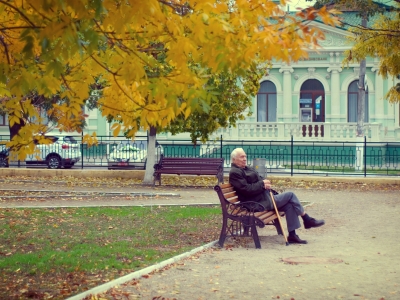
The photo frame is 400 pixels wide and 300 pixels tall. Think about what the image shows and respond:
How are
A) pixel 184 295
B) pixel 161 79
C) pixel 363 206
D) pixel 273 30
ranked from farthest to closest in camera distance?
pixel 363 206, pixel 184 295, pixel 161 79, pixel 273 30

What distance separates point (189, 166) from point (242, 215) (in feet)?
35.4

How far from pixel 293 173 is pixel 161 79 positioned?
18.9m

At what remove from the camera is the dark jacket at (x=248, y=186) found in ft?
36.8

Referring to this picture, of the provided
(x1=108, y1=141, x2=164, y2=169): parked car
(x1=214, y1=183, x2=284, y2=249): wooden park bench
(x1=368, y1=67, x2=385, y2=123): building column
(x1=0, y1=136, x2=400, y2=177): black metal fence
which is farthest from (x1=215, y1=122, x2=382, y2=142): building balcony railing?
(x1=214, y1=183, x2=284, y2=249): wooden park bench

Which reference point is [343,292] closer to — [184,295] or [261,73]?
[184,295]

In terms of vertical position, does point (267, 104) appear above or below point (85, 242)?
above

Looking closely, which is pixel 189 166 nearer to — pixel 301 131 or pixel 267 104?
pixel 301 131

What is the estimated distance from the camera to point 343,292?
777 centimetres

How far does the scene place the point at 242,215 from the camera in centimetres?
1095

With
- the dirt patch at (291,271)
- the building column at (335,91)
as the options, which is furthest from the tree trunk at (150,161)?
the building column at (335,91)

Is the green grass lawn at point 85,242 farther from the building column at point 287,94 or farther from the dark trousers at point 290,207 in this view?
the building column at point 287,94

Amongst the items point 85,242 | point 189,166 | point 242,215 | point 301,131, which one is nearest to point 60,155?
point 189,166

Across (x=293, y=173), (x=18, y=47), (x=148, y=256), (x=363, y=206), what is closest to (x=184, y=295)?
(x=148, y=256)

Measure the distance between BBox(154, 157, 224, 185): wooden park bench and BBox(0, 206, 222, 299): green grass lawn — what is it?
5.39 meters
